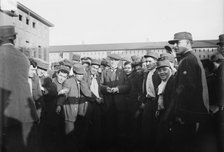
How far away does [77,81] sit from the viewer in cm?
444

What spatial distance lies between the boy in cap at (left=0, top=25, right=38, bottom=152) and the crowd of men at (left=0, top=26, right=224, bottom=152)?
0.01 metres

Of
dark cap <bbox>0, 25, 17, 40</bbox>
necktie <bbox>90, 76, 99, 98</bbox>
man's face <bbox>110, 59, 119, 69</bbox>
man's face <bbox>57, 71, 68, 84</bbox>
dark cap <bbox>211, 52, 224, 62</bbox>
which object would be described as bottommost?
necktie <bbox>90, 76, 99, 98</bbox>

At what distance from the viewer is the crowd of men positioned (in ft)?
9.66

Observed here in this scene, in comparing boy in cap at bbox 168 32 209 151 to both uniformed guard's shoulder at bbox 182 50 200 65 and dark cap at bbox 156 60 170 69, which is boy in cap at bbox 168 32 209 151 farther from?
dark cap at bbox 156 60 170 69

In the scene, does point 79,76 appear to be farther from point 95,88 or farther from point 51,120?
point 51,120

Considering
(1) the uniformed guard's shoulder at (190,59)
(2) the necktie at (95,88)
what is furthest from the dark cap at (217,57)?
(2) the necktie at (95,88)

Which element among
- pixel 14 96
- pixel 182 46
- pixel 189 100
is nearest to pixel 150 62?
pixel 182 46

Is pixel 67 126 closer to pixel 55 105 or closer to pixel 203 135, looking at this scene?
pixel 55 105

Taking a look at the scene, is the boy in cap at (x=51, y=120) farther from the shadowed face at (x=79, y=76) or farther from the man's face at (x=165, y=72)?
the man's face at (x=165, y=72)

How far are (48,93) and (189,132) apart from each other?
281cm

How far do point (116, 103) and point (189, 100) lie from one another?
252 centimetres

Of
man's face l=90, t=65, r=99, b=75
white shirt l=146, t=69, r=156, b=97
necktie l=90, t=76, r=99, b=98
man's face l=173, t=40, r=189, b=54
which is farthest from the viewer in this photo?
man's face l=90, t=65, r=99, b=75

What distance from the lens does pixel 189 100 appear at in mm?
3051

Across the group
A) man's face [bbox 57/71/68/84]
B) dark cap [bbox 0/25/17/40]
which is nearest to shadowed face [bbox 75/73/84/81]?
man's face [bbox 57/71/68/84]
